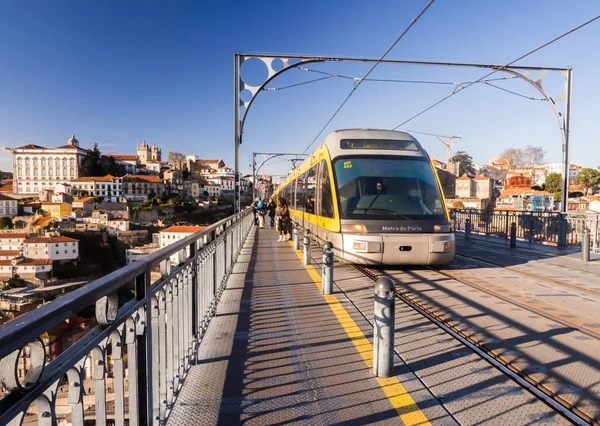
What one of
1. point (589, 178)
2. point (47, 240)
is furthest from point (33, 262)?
point (589, 178)

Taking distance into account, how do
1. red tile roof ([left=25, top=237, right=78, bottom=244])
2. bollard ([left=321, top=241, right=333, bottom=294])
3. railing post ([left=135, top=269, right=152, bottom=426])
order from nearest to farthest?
railing post ([left=135, top=269, right=152, bottom=426]) → bollard ([left=321, top=241, right=333, bottom=294]) → red tile roof ([left=25, top=237, right=78, bottom=244])

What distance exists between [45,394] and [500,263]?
33.4 ft

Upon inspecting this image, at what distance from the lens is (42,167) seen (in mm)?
130250

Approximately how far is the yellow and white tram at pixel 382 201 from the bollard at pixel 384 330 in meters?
4.34

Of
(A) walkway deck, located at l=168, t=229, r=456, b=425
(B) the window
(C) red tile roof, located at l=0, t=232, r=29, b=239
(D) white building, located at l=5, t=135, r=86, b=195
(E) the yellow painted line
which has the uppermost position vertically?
(D) white building, located at l=5, t=135, r=86, b=195

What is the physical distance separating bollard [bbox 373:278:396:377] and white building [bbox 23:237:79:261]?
70733mm

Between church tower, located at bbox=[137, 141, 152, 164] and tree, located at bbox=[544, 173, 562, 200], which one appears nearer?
tree, located at bbox=[544, 173, 562, 200]

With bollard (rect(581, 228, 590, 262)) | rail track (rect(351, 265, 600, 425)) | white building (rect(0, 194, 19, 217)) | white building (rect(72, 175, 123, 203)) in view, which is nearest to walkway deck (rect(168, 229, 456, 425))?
rail track (rect(351, 265, 600, 425))

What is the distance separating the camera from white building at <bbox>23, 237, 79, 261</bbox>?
63.6m

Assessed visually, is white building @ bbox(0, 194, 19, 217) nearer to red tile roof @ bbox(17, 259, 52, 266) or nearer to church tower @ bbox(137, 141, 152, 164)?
red tile roof @ bbox(17, 259, 52, 266)

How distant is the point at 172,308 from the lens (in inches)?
118

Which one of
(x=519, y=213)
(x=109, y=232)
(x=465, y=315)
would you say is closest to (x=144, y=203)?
(x=109, y=232)

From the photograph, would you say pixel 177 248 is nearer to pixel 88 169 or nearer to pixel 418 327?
pixel 418 327

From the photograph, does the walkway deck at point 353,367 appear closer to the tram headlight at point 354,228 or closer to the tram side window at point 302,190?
the tram headlight at point 354,228
